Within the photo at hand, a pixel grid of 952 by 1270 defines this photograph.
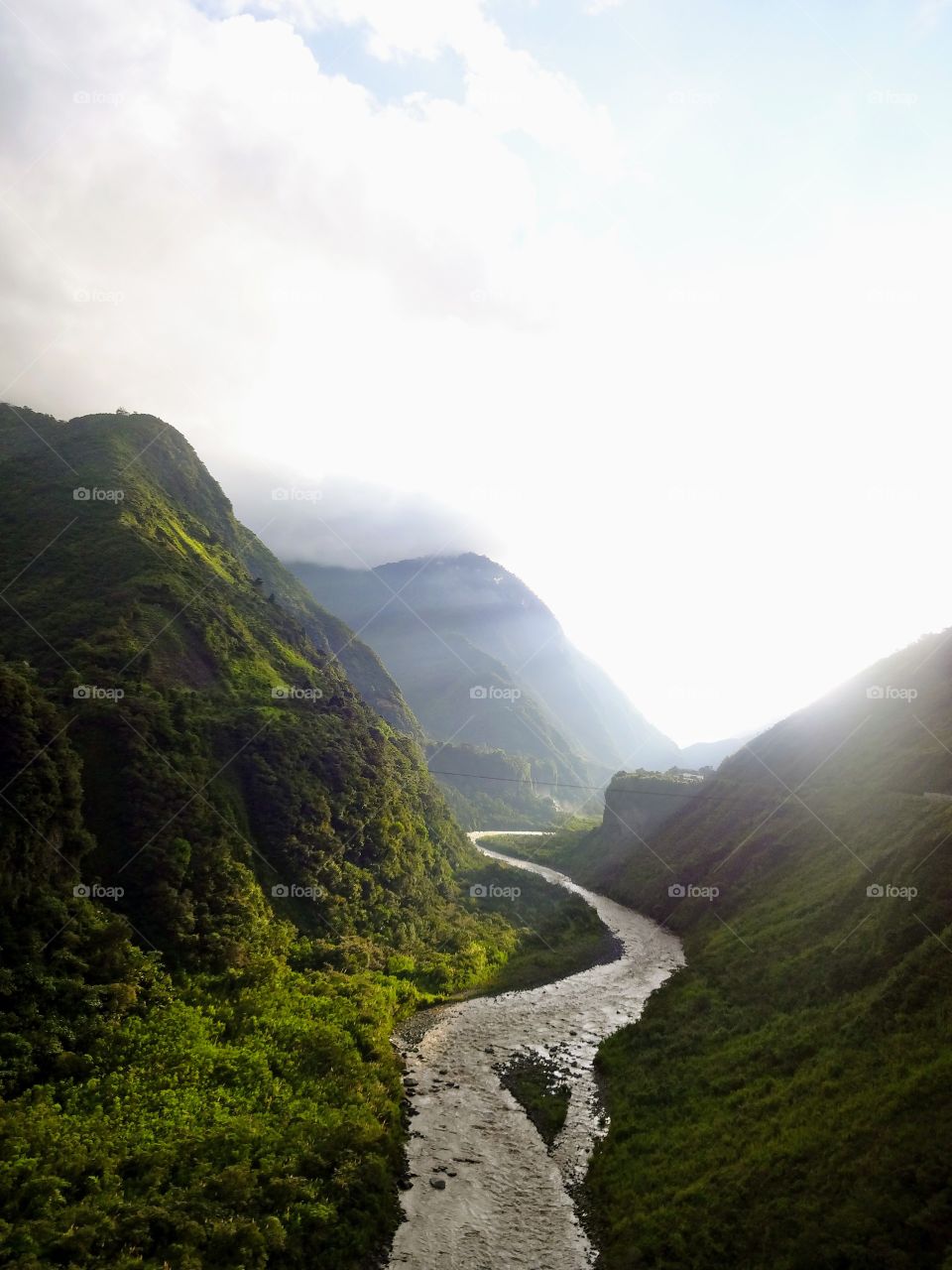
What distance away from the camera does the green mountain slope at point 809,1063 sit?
2103cm

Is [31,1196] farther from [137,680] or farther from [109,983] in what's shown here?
[137,680]

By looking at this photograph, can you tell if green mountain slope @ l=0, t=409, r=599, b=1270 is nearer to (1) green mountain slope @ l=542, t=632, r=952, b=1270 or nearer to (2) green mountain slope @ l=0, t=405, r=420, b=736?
(2) green mountain slope @ l=0, t=405, r=420, b=736

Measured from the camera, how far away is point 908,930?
109ft

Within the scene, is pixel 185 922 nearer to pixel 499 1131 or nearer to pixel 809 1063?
pixel 499 1131

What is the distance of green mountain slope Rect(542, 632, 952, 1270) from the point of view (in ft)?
69.0

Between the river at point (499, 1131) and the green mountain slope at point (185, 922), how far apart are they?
1.96 metres

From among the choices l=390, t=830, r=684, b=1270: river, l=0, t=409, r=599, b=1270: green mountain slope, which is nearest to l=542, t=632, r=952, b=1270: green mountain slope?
l=390, t=830, r=684, b=1270: river

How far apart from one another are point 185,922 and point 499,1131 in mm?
21382

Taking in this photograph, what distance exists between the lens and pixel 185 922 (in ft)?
132

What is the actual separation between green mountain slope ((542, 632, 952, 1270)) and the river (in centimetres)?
178

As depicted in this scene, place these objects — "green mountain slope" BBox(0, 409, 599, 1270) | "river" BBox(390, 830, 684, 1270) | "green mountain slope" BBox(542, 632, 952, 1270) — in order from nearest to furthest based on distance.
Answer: "green mountain slope" BBox(542, 632, 952, 1270) < "green mountain slope" BBox(0, 409, 599, 1270) < "river" BBox(390, 830, 684, 1270)

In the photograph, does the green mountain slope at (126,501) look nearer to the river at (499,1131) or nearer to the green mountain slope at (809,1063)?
the river at (499,1131)

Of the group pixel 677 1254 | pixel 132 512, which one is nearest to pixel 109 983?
pixel 677 1254

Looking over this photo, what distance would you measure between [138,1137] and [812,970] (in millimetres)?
35303
